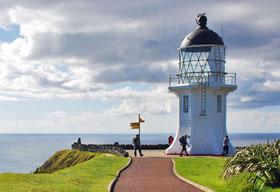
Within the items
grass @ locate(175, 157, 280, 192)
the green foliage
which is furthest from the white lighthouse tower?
the green foliage

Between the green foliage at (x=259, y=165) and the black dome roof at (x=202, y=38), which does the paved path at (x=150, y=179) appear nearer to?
the green foliage at (x=259, y=165)

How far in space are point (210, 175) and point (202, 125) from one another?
14548 mm

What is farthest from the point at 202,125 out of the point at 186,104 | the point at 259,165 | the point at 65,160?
the point at 259,165

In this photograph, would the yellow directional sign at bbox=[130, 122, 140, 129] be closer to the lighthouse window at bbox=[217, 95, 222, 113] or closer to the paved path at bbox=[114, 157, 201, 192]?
the lighthouse window at bbox=[217, 95, 222, 113]

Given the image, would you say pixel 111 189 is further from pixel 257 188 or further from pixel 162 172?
pixel 162 172

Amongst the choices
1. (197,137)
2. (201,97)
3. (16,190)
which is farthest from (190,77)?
(16,190)

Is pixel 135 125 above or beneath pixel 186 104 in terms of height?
beneath

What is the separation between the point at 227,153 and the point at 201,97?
4268 mm

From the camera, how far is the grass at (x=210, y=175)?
1894cm

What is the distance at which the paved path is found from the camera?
19.5m

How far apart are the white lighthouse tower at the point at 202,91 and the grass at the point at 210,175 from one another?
21.6ft

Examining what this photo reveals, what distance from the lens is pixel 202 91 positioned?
3822 cm

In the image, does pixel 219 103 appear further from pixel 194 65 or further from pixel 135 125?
pixel 135 125

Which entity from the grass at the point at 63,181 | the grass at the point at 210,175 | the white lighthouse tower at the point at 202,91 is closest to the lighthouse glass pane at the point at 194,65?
the white lighthouse tower at the point at 202,91
